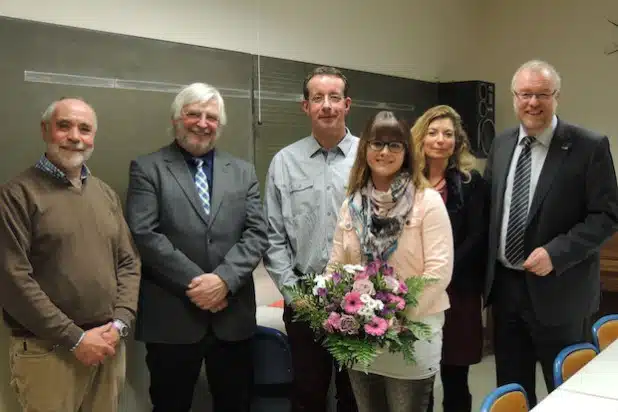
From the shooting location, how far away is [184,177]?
9.15 ft

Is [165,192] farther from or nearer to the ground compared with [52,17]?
nearer to the ground

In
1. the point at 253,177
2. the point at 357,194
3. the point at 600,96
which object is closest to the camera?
the point at 357,194

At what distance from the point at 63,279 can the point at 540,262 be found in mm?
1912

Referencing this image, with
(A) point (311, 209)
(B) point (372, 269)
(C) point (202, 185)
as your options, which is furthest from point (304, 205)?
(B) point (372, 269)

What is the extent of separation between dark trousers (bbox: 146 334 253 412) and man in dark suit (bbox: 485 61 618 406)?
1.19 meters

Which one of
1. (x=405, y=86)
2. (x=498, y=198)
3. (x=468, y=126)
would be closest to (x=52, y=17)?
(x=498, y=198)

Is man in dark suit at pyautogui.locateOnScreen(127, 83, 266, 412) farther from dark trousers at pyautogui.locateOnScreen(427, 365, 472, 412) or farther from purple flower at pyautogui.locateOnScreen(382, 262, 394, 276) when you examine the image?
dark trousers at pyautogui.locateOnScreen(427, 365, 472, 412)

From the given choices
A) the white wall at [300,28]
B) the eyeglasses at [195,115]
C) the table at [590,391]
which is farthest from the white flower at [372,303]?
the white wall at [300,28]

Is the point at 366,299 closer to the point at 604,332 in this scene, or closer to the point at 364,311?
the point at 364,311

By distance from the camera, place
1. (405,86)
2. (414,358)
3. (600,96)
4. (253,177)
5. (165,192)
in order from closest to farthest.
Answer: (414,358) < (165,192) < (253,177) < (405,86) < (600,96)

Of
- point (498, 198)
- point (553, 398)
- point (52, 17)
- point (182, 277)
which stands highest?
point (52, 17)

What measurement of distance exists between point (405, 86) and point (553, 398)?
3597mm

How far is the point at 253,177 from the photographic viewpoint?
9.74 ft

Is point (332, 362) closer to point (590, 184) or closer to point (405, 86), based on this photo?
point (590, 184)
